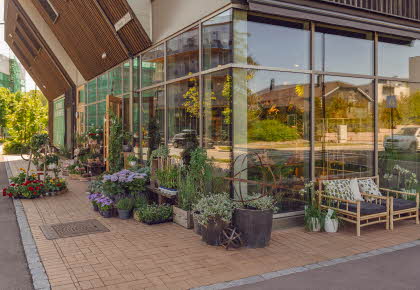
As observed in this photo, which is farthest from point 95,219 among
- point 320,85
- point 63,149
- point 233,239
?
point 63,149

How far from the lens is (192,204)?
646 cm

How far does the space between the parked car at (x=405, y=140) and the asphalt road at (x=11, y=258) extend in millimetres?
6997

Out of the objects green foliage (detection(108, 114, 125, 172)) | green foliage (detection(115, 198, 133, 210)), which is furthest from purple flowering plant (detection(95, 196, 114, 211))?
green foliage (detection(108, 114, 125, 172))

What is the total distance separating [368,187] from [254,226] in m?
2.96

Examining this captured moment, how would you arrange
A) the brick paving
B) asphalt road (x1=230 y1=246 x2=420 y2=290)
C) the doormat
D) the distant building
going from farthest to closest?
the distant building < the doormat < the brick paving < asphalt road (x1=230 y1=246 x2=420 y2=290)

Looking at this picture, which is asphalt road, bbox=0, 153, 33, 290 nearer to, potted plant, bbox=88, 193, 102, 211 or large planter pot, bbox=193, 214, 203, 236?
potted plant, bbox=88, 193, 102, 211

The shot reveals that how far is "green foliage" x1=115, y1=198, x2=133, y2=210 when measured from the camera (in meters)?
7.45

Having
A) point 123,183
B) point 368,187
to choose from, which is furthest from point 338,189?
point 123,183

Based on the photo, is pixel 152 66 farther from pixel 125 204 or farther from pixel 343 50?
pixel 343 50

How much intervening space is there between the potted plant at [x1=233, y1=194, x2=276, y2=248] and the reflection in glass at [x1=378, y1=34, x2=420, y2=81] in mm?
4313

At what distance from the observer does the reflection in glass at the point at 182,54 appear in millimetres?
7762

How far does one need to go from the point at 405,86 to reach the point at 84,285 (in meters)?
7.51

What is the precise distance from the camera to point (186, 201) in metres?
6.87

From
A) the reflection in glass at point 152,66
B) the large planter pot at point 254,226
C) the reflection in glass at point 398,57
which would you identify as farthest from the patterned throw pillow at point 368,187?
the reflection in glass at point 152,66
